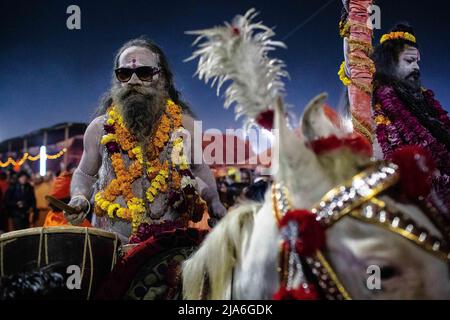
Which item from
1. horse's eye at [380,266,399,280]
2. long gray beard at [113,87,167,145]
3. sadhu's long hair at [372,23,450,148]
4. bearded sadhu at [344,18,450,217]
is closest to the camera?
horse's eye at [380,266,399,280]

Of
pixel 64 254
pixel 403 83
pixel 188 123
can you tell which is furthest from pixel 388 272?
pixel 403 83

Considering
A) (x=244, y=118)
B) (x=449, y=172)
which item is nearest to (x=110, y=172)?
(x=244, y=118)

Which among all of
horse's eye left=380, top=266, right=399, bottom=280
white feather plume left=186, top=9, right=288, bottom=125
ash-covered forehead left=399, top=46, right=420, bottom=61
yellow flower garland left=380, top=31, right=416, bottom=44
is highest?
yellow flower garland left=380, top=31, right=416, bottom=44

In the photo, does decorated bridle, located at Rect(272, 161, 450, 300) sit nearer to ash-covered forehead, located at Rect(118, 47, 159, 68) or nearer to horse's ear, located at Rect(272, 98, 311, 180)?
horse's ear, located at Rect(272, 98, 311, 180)

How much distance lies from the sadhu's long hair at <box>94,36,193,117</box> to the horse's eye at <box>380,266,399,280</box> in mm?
2373

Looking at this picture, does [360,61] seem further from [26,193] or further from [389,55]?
[26,193]

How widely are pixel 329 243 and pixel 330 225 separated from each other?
45mm

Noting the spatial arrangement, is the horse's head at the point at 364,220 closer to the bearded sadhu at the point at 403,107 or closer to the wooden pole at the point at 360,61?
the wooden pole at the point at 360,61

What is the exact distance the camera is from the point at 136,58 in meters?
3.02

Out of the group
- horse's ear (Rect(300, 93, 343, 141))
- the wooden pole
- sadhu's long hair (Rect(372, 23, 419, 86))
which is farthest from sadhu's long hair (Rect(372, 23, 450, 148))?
horse's ear (Rect(300, 93, 343, 141))

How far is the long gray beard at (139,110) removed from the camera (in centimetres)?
296

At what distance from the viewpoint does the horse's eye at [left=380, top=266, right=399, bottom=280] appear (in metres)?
1.14

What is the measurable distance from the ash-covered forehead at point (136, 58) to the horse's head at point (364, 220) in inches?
76.9
